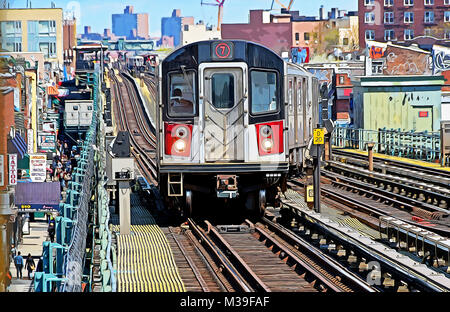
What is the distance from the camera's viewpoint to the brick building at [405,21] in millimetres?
41562

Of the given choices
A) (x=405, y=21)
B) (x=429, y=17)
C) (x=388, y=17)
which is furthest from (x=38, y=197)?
(x=388, y=17)

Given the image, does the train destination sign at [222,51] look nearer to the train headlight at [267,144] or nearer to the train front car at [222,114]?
the train front car at [222,114]

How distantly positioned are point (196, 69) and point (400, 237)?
3.82 m

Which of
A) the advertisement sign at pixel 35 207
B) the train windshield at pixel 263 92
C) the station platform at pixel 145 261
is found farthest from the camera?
the advertisement sign at pixel 35 207

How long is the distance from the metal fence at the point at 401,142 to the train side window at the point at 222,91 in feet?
39.7

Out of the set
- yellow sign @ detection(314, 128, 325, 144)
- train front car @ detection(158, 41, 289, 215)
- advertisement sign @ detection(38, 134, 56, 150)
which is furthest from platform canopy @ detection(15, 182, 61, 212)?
train front car @ detection(158, 41, 289, 215)

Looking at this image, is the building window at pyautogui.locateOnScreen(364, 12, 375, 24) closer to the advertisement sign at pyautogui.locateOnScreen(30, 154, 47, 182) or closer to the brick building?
the brick building

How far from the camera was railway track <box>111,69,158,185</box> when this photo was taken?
25669mm

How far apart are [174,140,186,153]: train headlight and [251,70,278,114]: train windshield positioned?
1.14 m

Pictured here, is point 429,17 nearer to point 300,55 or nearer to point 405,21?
point 405,21

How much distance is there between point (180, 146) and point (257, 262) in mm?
2648

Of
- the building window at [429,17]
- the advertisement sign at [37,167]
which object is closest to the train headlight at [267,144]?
the advertisement sign at [37,167]

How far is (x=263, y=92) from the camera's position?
1281cm

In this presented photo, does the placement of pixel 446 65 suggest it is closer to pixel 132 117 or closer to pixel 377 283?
pixel 132 117
